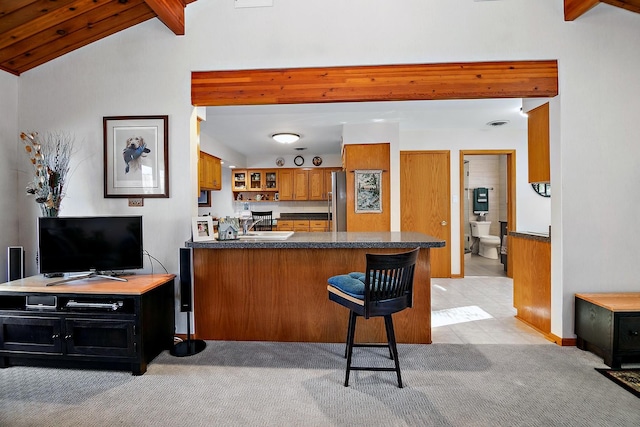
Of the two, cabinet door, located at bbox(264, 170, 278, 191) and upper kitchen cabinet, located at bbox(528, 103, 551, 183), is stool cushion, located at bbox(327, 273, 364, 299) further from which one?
cabinet door, located at bbox(264, 170, 278, 191)

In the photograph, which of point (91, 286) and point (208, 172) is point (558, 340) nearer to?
point (91, 286)

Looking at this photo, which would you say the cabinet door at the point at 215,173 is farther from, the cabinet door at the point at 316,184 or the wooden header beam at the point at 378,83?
the wooden header beam at the point at 378,83

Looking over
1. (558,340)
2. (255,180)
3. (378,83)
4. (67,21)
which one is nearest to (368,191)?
(378,83)

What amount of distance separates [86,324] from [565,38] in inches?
181

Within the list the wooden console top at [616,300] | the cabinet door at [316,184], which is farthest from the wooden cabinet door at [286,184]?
the wooden console top at [616,300]

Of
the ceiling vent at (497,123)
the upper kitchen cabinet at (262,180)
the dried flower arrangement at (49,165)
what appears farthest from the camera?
the upper kitchen cabinet at (262,180)

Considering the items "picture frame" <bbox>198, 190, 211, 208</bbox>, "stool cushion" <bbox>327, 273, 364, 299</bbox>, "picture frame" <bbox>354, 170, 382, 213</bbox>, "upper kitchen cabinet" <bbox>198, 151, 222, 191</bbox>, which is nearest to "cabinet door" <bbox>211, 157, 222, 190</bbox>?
"upper kitchen cabinet" <bbox>198, 151, 222, 191</bbox>

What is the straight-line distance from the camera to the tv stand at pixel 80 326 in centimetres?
235

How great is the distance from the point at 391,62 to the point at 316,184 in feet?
14.7

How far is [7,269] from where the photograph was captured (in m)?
2.89

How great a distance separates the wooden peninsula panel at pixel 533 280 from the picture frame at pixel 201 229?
3.14 metres

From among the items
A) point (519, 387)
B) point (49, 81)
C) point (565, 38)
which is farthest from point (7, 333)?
point (565, 38)

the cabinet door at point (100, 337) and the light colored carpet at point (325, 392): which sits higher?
the cabinet door at point (100, 337)

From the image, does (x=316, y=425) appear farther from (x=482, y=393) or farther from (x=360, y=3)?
(x=360, y=3)
